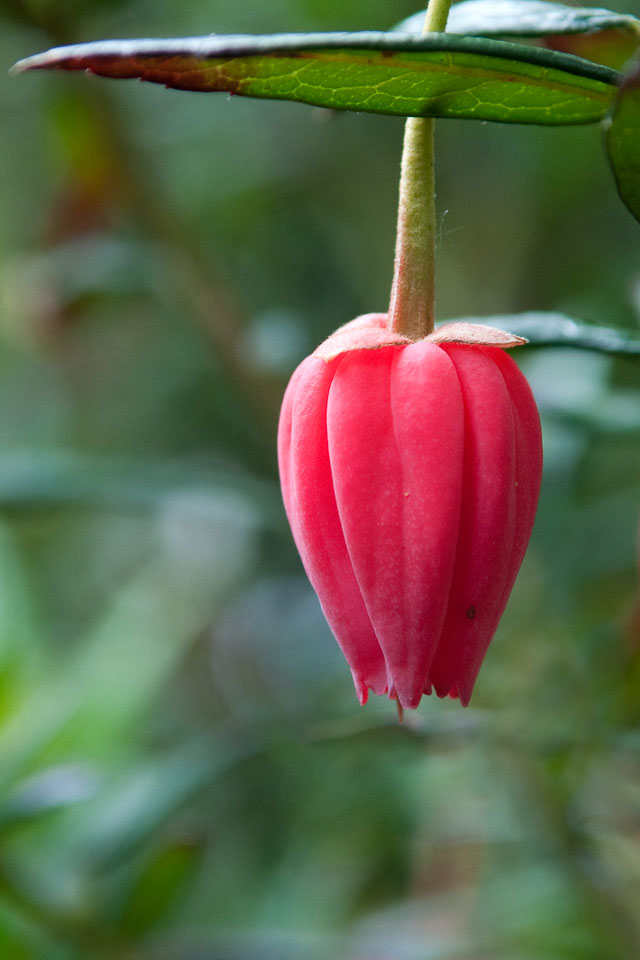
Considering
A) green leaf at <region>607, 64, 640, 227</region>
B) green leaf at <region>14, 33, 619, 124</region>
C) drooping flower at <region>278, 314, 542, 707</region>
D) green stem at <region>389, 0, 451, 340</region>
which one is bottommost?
drooping flower at <region>278, 314, 542, 707</region>

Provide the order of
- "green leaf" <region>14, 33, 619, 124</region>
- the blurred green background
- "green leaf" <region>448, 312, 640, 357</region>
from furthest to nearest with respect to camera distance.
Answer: the blurred green background < "green leaf" <region>448, 312, 640, 357</region> < "green leaf" <region>14, 33, 619, 124</region>

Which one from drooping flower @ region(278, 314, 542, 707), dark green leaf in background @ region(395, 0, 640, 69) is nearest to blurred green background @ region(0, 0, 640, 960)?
dark green leaf in background @ region(395, 0, 640, 69)

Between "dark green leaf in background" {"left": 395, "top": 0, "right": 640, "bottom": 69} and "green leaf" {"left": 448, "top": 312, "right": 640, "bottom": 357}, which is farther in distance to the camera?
"green leaf" {"left": 448, "top": 312, "right": 640, "bottom": 357}

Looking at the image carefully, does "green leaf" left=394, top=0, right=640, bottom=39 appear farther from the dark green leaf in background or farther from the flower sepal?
the flower sepal

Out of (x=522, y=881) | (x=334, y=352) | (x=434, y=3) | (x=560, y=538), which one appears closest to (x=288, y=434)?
(x=334, y=352)

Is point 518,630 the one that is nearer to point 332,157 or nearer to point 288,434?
point 288,434

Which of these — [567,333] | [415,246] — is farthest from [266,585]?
[415,246]

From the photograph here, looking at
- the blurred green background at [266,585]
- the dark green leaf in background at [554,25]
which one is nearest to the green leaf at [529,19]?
the dark green leaf in background at [554,25]
